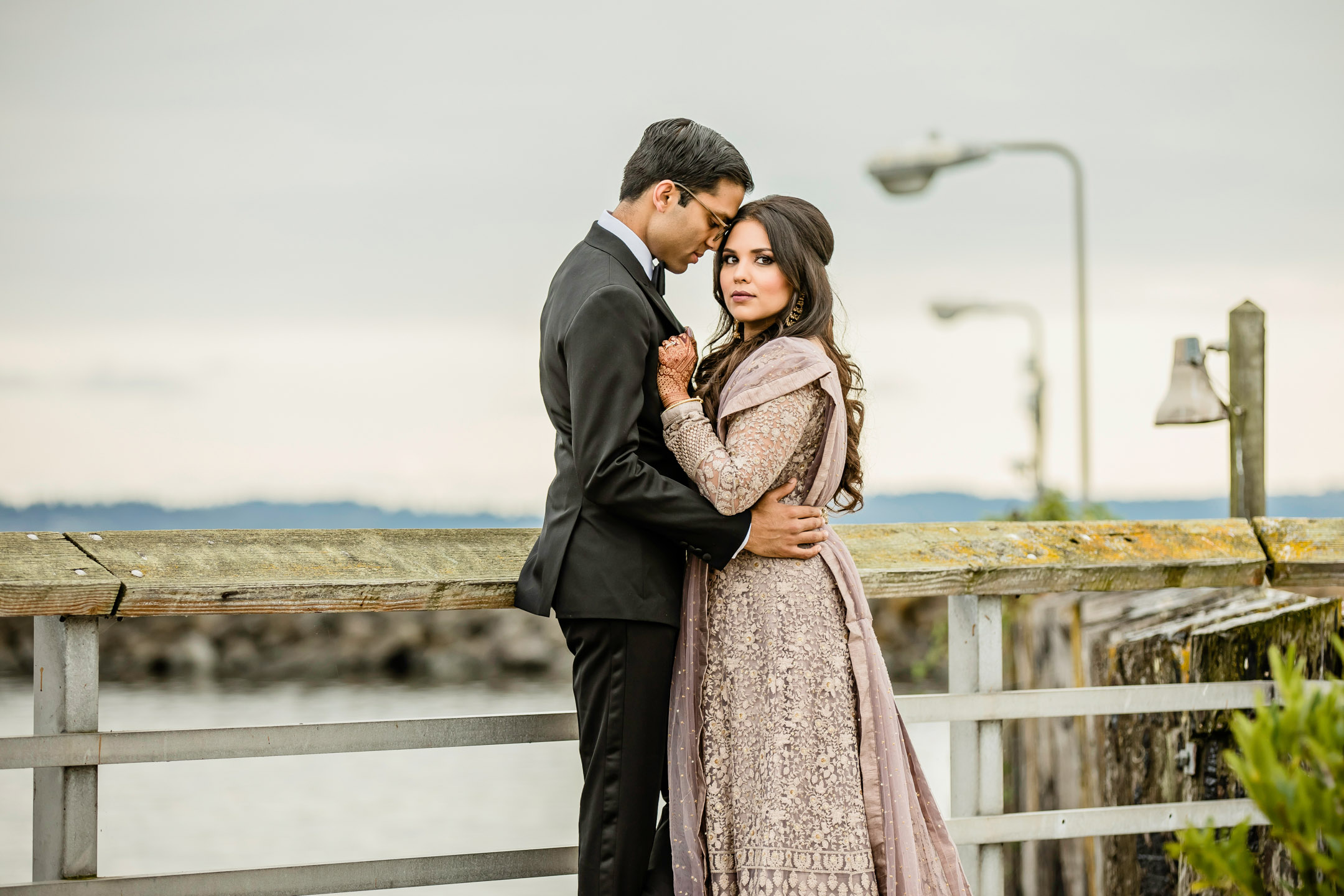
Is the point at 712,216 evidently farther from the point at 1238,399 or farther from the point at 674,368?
the point at 1238,399

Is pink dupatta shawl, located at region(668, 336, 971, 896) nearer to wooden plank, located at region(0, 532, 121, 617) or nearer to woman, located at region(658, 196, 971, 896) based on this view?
woman, located at region(658, 196, 971, 896)

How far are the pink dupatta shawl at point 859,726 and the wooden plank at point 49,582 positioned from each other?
1.00m

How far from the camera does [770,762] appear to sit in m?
2.08

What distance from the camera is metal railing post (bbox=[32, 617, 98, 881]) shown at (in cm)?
199

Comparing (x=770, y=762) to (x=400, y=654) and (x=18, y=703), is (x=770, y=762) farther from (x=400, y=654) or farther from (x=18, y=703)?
A: (x=400, y=654)

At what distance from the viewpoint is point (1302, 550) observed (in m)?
2.82

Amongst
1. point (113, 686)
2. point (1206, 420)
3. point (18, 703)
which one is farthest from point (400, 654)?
point (1206, 420)

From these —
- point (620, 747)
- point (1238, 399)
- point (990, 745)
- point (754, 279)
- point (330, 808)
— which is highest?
point (754, 279)

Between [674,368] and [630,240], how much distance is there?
0.30 metres

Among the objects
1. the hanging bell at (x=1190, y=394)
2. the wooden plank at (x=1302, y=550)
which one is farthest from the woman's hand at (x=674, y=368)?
the hanging bell at (x=1190, y=394)

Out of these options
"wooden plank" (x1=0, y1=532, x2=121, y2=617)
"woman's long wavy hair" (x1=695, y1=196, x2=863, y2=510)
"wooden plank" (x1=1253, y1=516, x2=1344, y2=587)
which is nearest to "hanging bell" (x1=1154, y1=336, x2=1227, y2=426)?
"wooden plank" (x1=1253, y1=516, x2=1344, y2=587)

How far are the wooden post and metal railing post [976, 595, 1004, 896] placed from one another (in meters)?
2.07

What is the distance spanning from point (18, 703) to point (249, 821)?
10147 millimetres

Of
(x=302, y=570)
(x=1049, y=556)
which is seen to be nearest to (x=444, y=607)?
(x=302, y=570)
